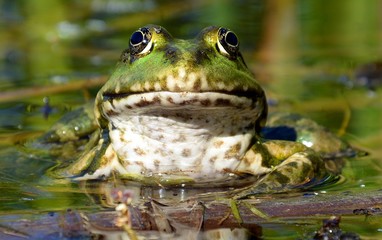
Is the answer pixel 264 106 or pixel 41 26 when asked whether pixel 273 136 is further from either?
pixel 41 26

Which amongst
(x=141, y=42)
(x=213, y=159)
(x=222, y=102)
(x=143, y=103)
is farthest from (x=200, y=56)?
(x=213, y=159)

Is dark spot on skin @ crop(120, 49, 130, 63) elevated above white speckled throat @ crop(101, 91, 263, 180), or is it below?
above

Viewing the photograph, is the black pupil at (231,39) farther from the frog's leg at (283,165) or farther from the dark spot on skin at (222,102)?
the frog's leg at (283,165)

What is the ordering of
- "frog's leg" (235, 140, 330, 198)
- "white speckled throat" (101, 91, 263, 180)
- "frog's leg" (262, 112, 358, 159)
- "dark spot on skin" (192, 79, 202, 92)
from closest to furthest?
"dark spot on skin" (192, 79, 202, 92), "white speckled throat" (101, 91, 263, 180), "frog's leg" (235, 140, 330, 198), "frog's leg" (262, 112, 358, 159)

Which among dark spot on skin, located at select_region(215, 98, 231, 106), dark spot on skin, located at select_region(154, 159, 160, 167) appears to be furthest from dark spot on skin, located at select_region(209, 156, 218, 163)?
dark spot on skin, located at select_region(215, 98, 231, 106)

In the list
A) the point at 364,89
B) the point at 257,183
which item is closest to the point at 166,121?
the point at 257,183

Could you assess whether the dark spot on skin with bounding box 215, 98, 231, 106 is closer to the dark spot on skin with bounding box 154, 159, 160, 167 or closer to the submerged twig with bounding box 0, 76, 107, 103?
the dark spot on skin with bounding box 154, 159, 160, 167
